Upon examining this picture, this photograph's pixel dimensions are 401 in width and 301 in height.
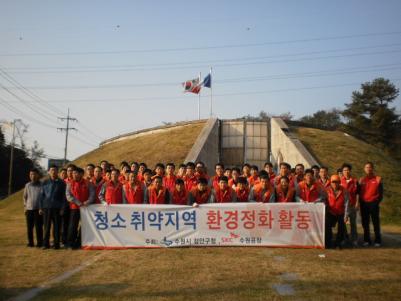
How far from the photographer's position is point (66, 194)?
8117 mm

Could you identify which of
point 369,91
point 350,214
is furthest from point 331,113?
point 350,214

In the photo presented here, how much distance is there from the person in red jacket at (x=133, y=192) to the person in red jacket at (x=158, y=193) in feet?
0.54

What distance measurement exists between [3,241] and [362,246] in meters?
8.24

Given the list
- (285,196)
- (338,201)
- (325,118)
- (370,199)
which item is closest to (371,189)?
(370,199)

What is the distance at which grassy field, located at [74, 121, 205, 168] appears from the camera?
20302 millimetres

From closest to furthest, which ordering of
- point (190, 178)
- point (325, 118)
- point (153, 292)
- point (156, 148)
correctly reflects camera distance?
1. point (153, 292)
2. point (190, 178)
3. point (156, 148)
4. point (325, 118)

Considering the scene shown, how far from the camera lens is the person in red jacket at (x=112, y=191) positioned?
8273 millimetres

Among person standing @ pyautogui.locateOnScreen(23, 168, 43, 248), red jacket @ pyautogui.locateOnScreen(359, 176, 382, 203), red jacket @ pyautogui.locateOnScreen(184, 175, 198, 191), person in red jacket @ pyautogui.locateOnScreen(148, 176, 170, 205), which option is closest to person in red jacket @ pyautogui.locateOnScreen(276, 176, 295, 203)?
red jacket @ pyautogui.locateOnScreen(359, 176, 382, 203)

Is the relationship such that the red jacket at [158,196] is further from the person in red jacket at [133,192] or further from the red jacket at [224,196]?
the red jacket at [224,196]

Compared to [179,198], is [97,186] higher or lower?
higher

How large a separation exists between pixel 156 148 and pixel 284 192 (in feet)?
48.3

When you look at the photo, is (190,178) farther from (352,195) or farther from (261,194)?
(352,195)

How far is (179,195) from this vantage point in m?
8.36

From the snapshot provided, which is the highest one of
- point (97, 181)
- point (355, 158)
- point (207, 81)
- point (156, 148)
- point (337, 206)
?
point (207, 81)
